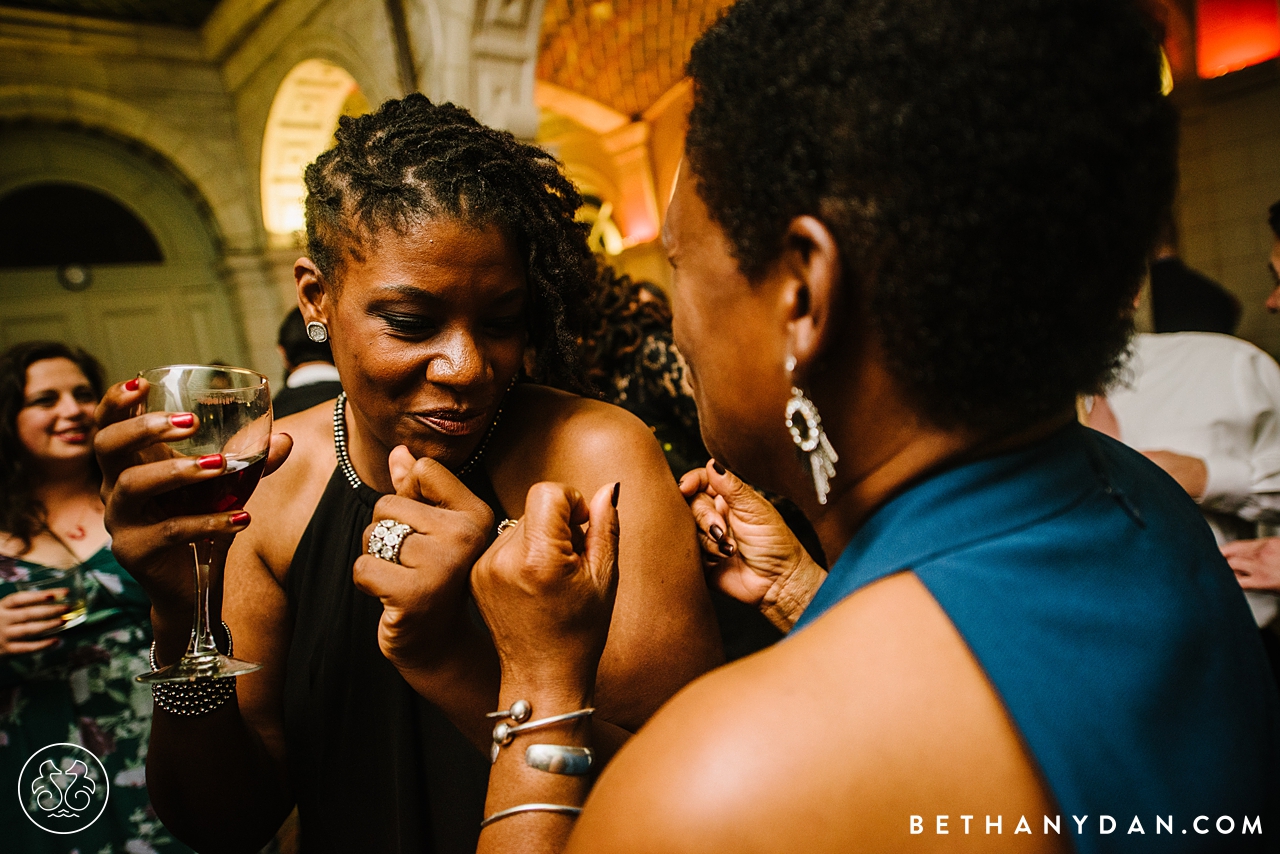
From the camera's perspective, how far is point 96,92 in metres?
7.05

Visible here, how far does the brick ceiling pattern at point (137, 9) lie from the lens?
21.6ft

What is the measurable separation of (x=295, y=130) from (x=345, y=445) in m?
7.14

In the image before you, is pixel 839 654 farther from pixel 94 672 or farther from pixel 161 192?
pixel 161 192

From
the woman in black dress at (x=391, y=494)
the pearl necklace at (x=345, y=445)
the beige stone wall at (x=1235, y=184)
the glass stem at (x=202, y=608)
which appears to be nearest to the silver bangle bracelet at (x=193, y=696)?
the woman in black dress at (x=391, y=494)

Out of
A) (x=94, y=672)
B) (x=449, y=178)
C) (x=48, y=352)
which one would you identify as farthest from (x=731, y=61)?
(x=48, y=352)

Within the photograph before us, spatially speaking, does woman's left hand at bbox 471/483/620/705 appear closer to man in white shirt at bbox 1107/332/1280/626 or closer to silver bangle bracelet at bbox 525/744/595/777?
silver bangle bracelet at bbox 525/744/595/777

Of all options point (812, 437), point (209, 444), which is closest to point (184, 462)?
point (209, 444)

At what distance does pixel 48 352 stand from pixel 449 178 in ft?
8.19

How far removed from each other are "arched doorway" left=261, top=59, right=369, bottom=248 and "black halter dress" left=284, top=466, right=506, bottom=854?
6.80 m

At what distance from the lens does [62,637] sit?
220 centimetres

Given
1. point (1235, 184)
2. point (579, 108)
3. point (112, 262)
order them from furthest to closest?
1. point (579, 108)
2. point (112, 262)
3. point (1235, 184)

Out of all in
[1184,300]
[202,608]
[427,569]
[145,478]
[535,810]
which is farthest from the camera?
[1184,300]

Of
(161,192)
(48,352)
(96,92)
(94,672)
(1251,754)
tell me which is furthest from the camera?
(161,192)

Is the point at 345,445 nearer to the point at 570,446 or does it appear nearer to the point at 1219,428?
the point at 570,446
